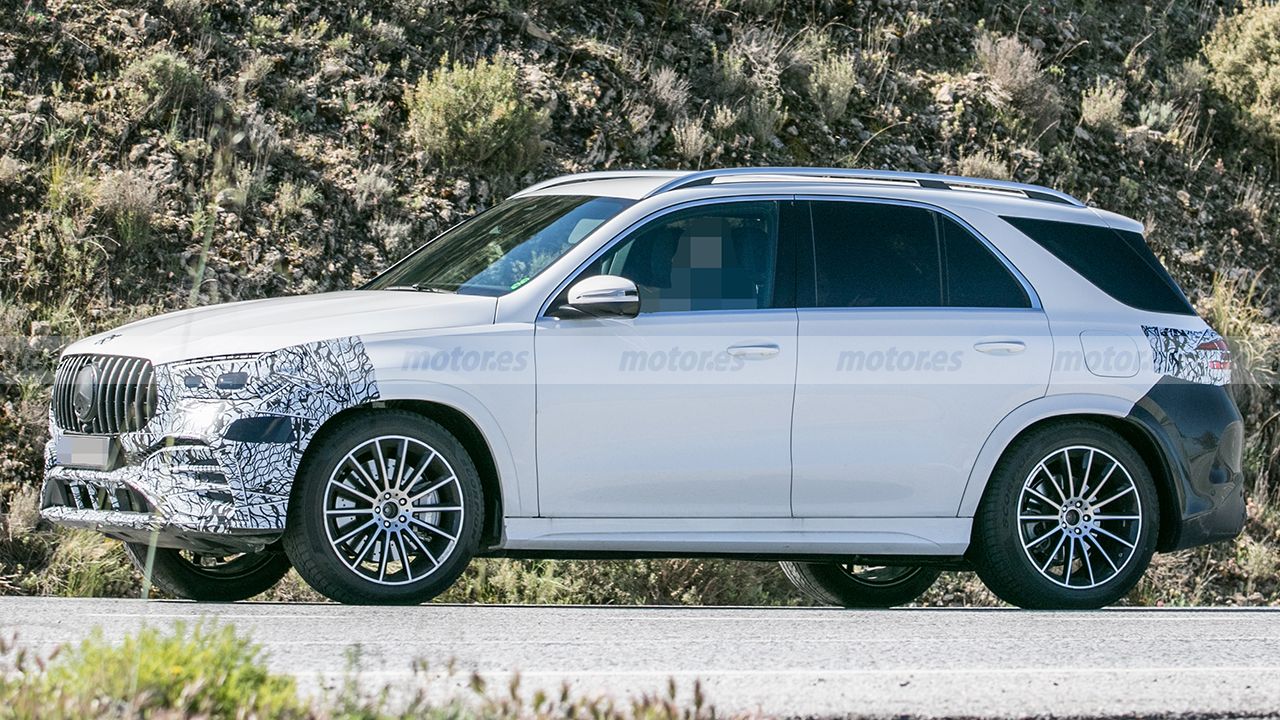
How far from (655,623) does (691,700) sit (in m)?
2.29

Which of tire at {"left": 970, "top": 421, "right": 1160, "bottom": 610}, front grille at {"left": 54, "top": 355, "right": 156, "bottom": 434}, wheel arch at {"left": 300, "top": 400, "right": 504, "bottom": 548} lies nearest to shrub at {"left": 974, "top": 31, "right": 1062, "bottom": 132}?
tire at {"left": 970, "top": 421, "right": 1160, "bottom": 610}

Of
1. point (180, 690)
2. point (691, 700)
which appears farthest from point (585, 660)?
point (180, 690)

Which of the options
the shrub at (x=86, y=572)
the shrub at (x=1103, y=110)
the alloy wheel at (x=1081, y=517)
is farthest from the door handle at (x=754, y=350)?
the shrub at (x=1103, y=110)

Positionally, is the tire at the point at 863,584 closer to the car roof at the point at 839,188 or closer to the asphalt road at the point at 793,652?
the asphalt road at the point at 793,652

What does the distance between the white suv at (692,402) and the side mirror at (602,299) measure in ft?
0.05

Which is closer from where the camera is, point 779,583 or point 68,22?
point 779,583

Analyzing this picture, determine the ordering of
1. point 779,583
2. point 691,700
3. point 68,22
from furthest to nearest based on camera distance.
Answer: point 68,22, point 779,583, point 691,700

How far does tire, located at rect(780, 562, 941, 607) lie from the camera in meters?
9.38

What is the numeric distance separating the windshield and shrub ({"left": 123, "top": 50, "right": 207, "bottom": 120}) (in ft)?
22.0

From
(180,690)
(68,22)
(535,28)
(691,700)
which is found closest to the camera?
(180,690)

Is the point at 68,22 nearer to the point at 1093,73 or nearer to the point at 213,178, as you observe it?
the point at 213,178

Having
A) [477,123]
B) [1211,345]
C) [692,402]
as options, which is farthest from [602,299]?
[477,123]

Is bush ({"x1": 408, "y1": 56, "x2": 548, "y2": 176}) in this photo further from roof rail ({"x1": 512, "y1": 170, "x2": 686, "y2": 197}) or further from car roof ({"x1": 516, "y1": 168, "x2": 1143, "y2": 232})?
car roof ({"x1": 516, "y1": 168, "x2": 1143, "y2": 232})

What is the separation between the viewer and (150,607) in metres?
7.34
